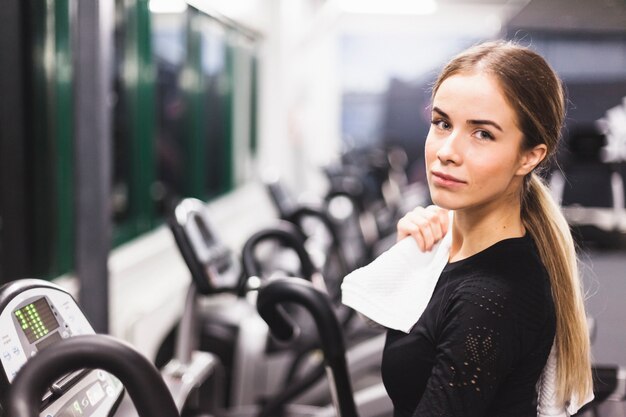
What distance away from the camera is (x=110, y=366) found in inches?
36.1

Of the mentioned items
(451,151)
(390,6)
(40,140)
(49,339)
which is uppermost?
(390,6)

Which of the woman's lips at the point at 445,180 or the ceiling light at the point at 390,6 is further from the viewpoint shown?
the ceiling light at the point at 390,6

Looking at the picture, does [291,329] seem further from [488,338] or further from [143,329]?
[143,329]

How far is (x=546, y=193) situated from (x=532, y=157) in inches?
5.4

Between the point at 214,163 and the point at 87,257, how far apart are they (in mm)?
4574

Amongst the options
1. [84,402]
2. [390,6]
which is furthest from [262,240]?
[390,6]

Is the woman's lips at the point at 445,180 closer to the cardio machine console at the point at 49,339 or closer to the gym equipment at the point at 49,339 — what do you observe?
the gym equipment at the point at 49,339

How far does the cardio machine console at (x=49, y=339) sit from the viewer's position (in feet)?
3.78

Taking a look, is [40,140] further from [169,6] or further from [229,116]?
[229,116]

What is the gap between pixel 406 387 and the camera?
1.31 meters

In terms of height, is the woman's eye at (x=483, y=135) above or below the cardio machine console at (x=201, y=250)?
above

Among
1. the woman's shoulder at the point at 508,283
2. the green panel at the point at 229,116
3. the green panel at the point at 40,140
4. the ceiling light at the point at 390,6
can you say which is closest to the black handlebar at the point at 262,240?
the green panel at the point at 40,140

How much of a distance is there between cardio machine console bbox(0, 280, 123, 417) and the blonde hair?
2.53ft

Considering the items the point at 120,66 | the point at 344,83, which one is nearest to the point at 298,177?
the point at 344,83
